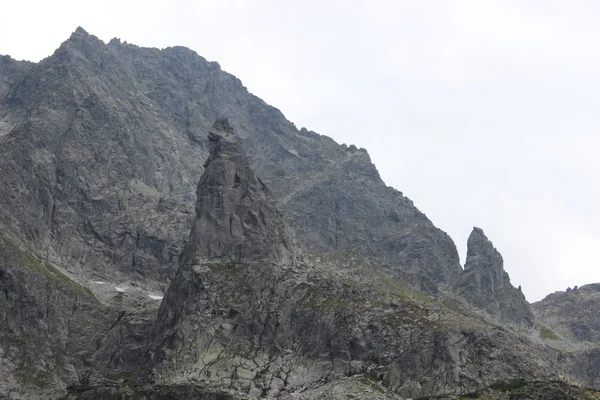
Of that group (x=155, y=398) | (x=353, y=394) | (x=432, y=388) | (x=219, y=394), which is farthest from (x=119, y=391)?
(x=432, y=388)

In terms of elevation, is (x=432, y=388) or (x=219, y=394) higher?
(x=432, y=388)

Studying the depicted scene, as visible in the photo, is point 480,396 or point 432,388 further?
point 432,388

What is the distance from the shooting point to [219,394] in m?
192

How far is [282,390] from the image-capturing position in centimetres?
19888

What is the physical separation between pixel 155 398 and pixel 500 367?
A: 8538 cm

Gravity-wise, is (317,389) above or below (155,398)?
above

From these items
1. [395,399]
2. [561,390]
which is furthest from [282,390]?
[561,390]

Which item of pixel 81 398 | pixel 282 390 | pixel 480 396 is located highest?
pixel 480 396

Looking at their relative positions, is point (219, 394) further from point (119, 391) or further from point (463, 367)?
point (463, 367)

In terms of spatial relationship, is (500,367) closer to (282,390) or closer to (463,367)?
(463,367)

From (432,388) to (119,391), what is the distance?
76.5 metres

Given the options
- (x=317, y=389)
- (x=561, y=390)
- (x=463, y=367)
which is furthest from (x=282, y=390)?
(x=561, y=390)

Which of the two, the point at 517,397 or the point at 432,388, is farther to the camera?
the point at 432,388

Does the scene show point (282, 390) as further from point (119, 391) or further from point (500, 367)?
point (500, 367)
